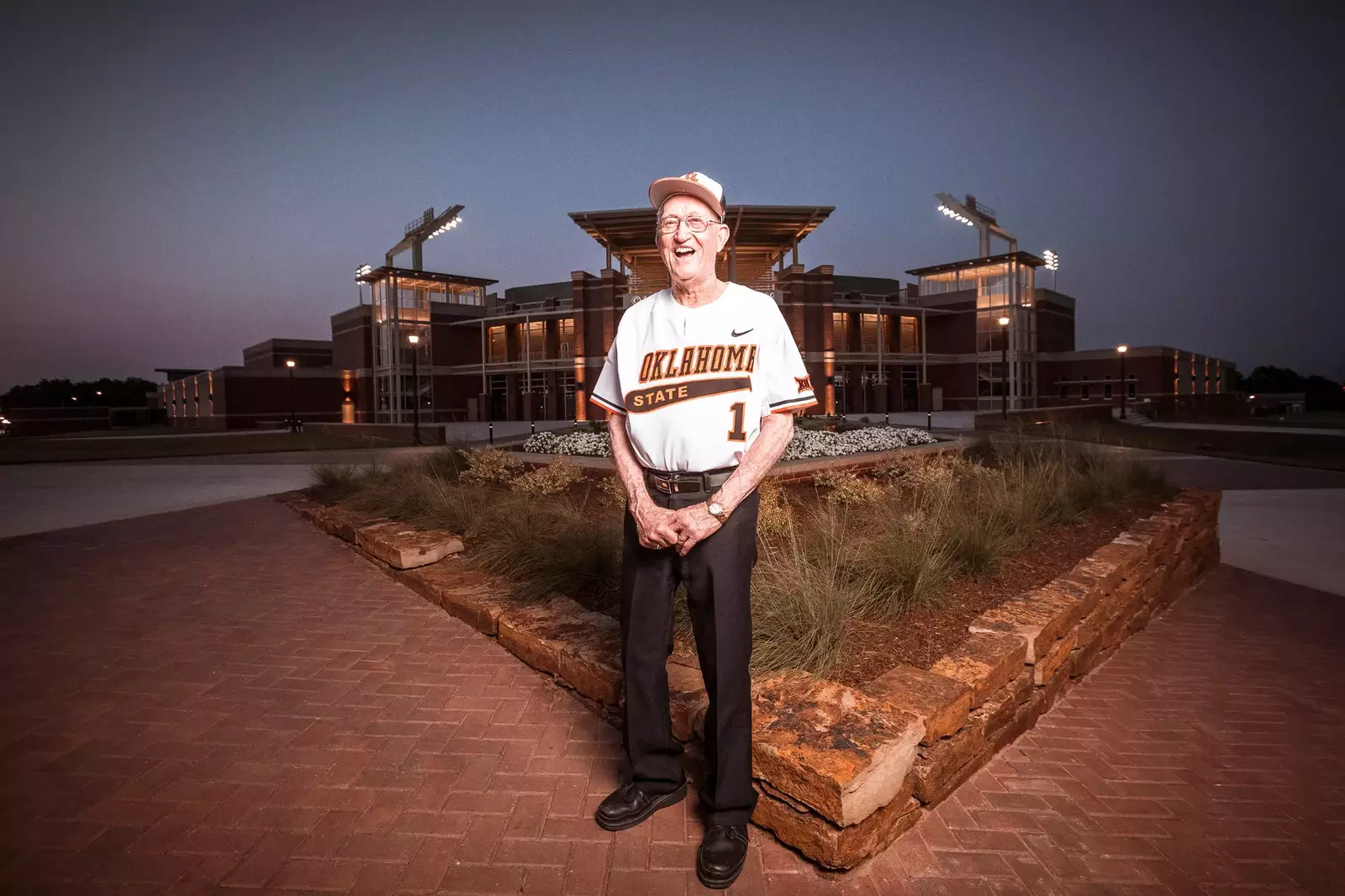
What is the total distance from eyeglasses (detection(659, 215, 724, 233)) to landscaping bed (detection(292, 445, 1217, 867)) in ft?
6.48

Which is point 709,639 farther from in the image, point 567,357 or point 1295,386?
point 1295,386

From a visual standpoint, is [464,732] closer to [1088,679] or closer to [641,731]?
[641,731]

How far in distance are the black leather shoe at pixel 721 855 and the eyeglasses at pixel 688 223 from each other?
85.1 inches

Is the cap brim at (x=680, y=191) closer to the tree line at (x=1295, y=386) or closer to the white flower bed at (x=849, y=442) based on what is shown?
the white flower bed at (x=849, y=442)

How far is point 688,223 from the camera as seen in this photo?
7.77 feet

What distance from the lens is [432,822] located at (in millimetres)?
2664

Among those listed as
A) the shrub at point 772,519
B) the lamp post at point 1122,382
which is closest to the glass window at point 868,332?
the lamp post at point 1122,382

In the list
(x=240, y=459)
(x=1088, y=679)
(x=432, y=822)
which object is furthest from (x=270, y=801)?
(x=240, y=459)

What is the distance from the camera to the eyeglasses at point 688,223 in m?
2.37

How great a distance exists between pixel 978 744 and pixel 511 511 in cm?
451

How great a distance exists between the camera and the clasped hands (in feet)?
7.34

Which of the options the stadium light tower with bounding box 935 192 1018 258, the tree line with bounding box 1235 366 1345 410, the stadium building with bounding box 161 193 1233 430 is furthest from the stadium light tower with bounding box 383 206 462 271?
the tree line with bounding box 1235 366 1345 410

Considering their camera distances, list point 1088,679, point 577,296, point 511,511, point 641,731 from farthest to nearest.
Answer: point 577,296, point 511,511, point 1088,679, point 641,731

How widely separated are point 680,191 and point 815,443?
957 centimetres
